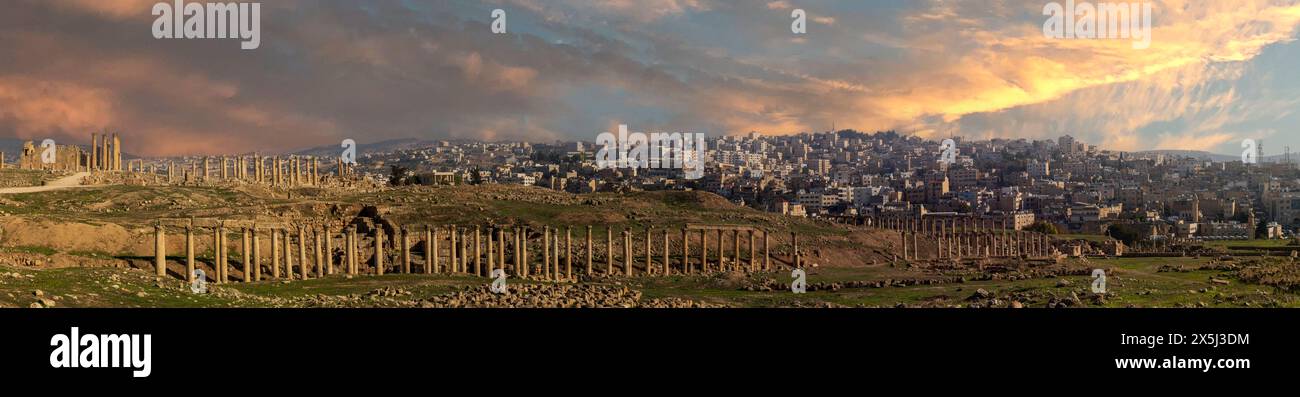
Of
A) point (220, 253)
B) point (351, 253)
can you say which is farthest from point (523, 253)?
point (220, 253)

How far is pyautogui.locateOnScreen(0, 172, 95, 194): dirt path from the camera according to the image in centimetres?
6112

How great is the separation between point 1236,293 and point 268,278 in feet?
134

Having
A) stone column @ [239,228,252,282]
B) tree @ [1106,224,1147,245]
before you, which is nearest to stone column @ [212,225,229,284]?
stone column @ [239,228,252,282]

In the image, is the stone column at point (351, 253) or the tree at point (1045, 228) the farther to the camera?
the tree at point (1045, 228)

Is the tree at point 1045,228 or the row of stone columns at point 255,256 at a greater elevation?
the row of stone columns at point 255,256

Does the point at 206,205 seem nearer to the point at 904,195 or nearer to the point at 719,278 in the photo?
the point at 719,278

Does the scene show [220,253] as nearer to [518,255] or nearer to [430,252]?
[430,252]

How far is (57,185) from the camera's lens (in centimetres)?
6700

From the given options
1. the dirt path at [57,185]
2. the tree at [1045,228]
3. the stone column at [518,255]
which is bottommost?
the tree at [1045,228]

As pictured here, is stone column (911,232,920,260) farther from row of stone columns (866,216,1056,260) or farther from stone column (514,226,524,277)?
stone column (514,226,524,277)

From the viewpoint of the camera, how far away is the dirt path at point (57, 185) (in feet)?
201

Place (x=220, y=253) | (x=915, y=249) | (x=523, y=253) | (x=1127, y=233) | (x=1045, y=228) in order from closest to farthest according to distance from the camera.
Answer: (x=220, y=253)
(x=523, y=253)
(x=915, y=249)
(x=1127, y=233)
(x=1045, y=228)

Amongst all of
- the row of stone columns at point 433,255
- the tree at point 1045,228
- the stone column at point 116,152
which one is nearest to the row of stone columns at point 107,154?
the stone column at point 116,152

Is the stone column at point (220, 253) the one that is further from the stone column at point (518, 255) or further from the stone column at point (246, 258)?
the stone column at point (518, 255)
